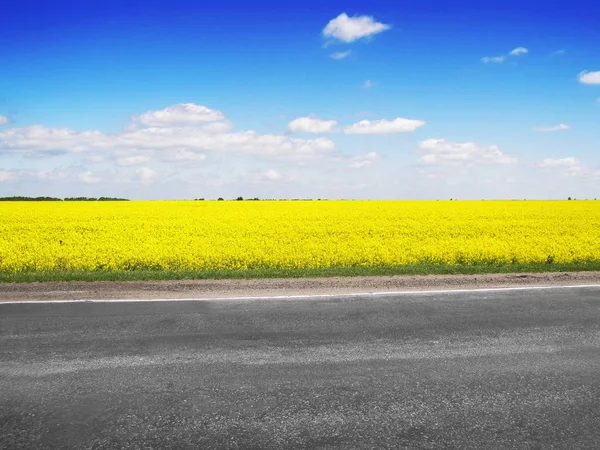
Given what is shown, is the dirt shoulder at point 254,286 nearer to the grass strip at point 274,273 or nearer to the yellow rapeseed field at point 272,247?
the grass strip at point 274,273

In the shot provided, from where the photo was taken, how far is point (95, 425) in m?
4.52

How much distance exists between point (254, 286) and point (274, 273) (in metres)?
1.76

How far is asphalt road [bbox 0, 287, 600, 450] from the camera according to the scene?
4.35 metres

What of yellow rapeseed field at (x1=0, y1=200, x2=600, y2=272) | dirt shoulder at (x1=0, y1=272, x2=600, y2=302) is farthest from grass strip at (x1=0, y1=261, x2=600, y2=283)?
yellow rapeseed field at (x1=0, y1=200, x2=600, y2=272)

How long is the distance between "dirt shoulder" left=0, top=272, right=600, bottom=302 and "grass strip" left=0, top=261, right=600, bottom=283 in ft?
2.25

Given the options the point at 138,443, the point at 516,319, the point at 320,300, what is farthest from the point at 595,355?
the point at 138,443

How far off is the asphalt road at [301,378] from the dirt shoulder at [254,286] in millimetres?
1644

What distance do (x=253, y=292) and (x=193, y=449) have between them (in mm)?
6495

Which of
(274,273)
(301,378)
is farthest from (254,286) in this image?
(301,378)

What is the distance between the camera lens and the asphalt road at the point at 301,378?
435 cm

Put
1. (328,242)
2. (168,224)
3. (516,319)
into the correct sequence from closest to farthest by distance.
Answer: (516,319) < (328,242) < (168,224)

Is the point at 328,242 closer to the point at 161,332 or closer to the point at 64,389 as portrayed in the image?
the point at 161,332

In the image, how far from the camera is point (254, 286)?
445 inches

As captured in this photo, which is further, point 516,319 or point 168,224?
point 168,224
